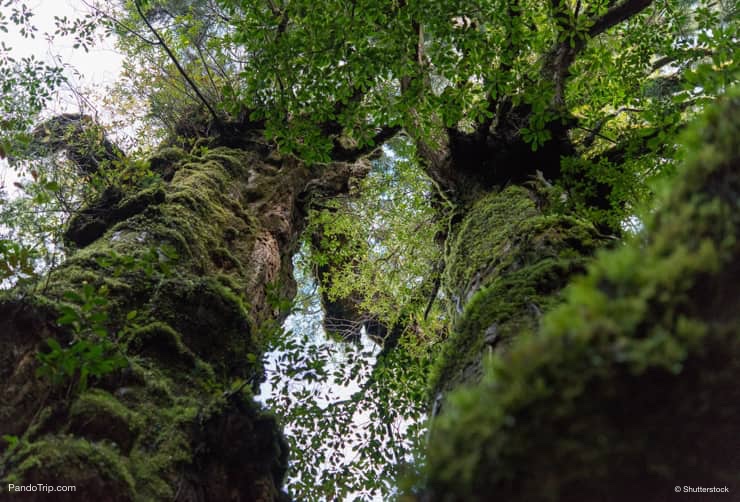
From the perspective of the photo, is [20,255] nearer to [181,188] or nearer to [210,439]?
[210,439]

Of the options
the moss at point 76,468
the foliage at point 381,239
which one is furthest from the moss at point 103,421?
the foliage at point 381,239

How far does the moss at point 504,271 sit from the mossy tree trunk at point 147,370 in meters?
1.30

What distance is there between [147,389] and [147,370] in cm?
16

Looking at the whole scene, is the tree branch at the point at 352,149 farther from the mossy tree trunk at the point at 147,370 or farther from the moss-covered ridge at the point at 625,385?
the moss-covered ridge at the point at 625,385

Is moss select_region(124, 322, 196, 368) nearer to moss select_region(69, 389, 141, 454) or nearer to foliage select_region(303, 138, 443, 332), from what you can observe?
moss select_region(69, 389, 141, 454)

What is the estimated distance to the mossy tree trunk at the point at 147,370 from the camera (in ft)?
6.98

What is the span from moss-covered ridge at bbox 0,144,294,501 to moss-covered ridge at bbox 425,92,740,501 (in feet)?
6.58

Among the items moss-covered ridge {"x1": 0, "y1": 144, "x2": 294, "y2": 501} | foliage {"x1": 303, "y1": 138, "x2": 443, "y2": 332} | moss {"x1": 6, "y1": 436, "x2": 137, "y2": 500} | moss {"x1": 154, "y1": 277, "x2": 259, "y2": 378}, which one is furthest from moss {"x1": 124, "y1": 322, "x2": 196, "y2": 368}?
foliage {"x1": 303, "y1": 138, "x2": 443, "y2": 332}

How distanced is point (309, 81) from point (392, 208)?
16.2ft

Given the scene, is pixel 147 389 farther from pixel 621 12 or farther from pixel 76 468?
pixel 621 12

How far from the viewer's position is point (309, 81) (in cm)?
380

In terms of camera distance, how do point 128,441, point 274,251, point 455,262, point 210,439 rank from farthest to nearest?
point 274,251 → point 455,262 → point 210,439 → point 128,441

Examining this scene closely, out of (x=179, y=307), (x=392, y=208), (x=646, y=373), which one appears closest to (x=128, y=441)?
(x=179, y=307)

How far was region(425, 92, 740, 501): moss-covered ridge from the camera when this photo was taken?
2.72 ft
